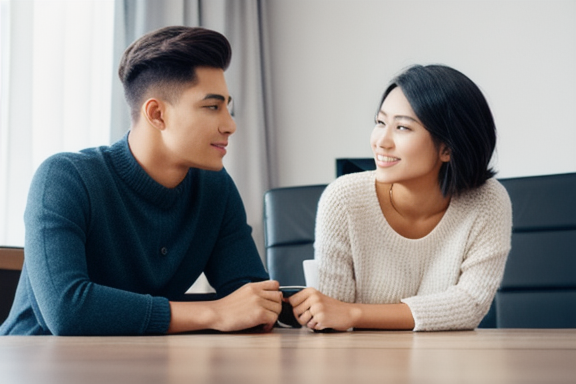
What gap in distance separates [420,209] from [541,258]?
30.7 inches

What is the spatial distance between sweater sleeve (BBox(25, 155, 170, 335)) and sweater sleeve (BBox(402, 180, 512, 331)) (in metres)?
0.55

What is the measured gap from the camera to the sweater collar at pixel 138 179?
1399 millimetres

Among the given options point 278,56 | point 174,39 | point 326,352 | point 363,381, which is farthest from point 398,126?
point 278,56

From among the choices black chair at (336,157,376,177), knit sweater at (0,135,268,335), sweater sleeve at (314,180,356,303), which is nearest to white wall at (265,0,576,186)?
black chair at (336,157,376,177)

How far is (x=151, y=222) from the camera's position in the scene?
4.61 feet

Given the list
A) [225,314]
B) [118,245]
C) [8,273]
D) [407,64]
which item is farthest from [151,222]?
[407,64]

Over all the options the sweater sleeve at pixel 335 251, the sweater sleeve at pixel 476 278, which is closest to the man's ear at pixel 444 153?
the sweater sleeve at pixel 476 278

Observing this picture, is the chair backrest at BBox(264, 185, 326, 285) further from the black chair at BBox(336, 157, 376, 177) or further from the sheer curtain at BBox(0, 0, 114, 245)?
the sheer curtain at BBox(0, 0, 114, 245)

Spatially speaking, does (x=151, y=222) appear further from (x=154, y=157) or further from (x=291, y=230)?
(x=291, y=230)

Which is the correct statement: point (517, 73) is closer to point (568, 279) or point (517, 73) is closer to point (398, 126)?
point (568, 279)

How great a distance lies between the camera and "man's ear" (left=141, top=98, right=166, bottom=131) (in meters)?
1.46

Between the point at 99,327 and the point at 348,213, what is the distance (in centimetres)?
66

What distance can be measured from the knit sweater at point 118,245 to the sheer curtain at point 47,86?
1.18m

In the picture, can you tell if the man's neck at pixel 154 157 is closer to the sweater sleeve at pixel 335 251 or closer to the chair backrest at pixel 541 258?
the sweater sleeve at pixel 335 251
